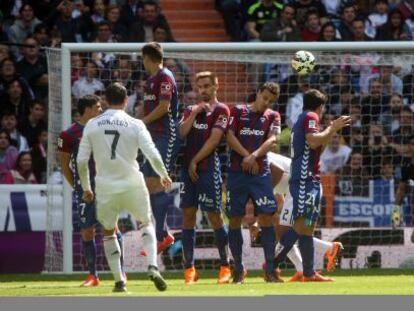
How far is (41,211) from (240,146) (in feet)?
13.0

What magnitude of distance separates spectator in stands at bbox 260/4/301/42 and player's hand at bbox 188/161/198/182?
733cm

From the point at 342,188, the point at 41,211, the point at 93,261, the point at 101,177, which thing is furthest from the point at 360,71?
the point at 101,177

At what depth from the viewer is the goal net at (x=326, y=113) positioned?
61.1 feet

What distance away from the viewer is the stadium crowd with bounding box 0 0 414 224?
19.7 m

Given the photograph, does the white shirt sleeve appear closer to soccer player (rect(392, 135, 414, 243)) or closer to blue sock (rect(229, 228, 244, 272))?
blue sock (rect(229, 228, 244, 272))

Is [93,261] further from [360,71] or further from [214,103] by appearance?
[360,71]

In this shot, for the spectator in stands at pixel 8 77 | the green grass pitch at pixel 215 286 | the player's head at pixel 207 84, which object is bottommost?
the green grass pitch at pixel 215 286

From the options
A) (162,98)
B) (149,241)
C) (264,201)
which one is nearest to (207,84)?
(162,98)

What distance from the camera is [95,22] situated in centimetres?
2311

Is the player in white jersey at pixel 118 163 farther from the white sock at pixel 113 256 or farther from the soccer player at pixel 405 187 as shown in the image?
the soccer player at pixel 405 187

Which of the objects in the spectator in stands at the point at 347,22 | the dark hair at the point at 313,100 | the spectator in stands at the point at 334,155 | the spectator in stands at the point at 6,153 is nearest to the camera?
the dark hair at the point at 313,100

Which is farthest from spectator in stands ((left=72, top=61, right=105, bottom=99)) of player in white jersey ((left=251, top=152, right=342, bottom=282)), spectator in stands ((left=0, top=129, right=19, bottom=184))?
player in white jersey ((left=251, top=152, right=342, bottom=282))

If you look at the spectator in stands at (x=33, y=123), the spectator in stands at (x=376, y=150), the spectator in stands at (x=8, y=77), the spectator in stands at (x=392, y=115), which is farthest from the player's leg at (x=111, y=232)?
the spectator in stands at (x=8, y=77)

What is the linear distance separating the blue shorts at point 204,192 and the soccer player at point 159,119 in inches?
12.9
